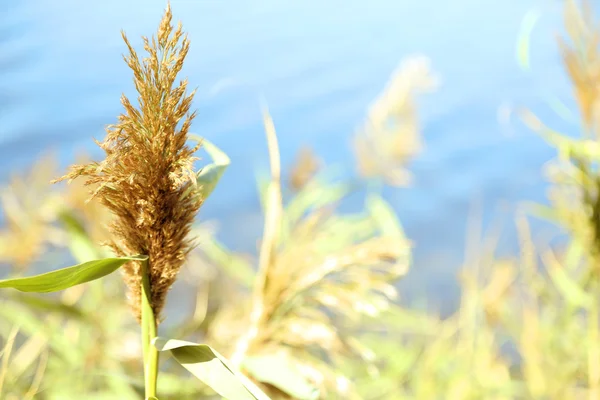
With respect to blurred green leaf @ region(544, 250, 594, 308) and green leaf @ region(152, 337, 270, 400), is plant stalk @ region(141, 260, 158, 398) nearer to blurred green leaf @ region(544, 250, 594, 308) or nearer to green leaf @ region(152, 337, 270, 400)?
green leaf @ region(152, 337, 270, 400)

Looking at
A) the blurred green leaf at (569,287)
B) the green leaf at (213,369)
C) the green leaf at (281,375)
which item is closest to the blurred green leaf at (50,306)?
the green leaf at (281,375)

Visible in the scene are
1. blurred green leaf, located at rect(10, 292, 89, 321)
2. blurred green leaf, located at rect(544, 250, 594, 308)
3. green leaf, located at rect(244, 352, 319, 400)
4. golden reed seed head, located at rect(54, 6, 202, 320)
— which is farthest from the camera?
blurred green leaf, located at rect(544, 250, 594, 308)

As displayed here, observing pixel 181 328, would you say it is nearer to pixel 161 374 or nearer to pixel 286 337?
pixel 161 374

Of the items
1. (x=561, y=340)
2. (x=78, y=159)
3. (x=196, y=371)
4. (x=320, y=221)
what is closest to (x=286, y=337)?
(x=320, y=221)

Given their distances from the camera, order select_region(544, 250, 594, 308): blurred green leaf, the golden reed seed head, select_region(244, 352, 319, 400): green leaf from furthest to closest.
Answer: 1. select_region(544, 250, 594, 308): blurred green leaf
2. select_region(244, 352, 319, 400): green leaf
3. the golden reed seed head

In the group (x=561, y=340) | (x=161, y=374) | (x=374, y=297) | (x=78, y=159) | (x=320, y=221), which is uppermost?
(x=78, y=159)

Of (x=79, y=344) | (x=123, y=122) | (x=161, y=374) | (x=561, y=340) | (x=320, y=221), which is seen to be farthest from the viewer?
(x=561, y=340)

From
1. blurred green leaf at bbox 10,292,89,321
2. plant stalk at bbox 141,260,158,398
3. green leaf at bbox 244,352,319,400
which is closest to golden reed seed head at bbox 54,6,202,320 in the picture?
plant stalk at bbox 141,260,158,398
